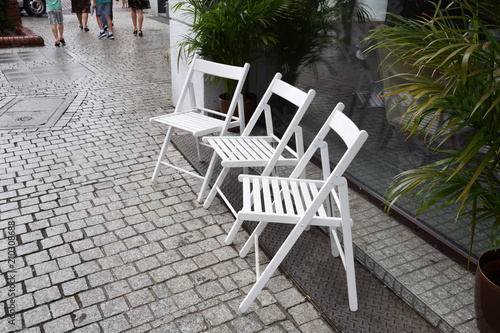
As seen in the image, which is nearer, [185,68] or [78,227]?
[78,227]

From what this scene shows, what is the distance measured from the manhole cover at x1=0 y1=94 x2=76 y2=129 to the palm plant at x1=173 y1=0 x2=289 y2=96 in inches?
92.0

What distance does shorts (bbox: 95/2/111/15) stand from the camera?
1140 centimetres

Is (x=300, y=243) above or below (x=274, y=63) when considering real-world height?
below

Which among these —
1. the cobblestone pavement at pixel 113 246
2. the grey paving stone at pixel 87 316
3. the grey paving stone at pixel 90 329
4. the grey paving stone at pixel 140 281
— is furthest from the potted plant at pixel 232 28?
the grey paving stone at pixel 90 329

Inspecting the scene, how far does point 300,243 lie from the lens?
11.3ft

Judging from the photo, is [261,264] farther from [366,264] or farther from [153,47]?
[153,47]

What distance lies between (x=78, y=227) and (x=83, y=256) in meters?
0.41

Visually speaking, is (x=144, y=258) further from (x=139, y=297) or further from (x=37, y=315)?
(x=37, y=315)

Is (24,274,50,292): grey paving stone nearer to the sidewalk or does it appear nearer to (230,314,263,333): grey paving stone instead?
the sidewalk

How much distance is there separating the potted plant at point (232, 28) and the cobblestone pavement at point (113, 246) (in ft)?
3.96

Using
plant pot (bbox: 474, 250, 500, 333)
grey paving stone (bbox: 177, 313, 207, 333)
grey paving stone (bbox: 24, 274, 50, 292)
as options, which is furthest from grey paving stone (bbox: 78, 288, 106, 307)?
plant pot (bbox: 474, 250, 500, 333)

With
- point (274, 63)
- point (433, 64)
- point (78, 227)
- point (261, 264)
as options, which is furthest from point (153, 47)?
point (433, 64)

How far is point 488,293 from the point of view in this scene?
7.67 ft

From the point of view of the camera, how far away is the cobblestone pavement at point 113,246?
8.82ft
